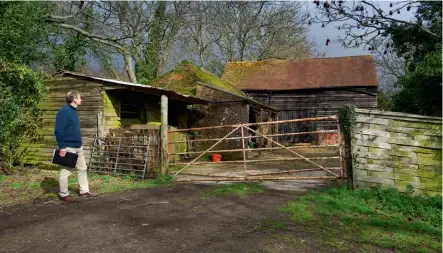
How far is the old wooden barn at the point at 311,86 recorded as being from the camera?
21.4 m

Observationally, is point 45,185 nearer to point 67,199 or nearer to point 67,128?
point 67,199

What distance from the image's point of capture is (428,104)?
15.2 metres

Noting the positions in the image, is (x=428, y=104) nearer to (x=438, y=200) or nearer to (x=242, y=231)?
(x=438, y=200)

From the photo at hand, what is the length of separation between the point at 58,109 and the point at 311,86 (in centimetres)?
1693

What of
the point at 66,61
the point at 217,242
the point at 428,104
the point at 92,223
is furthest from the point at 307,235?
the point at 428,104

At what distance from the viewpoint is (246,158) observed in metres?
13.0

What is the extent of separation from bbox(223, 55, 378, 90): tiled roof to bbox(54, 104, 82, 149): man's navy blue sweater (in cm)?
1774

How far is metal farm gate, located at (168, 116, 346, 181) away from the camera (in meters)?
7.33

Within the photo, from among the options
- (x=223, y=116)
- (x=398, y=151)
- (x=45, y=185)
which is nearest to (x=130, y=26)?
(x=223, y=116)

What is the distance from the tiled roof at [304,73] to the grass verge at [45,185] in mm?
15880

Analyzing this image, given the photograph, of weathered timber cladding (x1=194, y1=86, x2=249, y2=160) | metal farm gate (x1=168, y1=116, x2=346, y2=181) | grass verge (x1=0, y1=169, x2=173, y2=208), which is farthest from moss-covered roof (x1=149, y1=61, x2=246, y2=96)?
grass verge (x1=0, y1=169, x2=173, y2=208)

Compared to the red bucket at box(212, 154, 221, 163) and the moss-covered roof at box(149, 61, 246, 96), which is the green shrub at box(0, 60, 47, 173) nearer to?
the moss-covered roof at box(149, 61, 246, 96)

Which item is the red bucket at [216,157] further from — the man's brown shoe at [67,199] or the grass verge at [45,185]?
the man's brown shoe at [67,199]

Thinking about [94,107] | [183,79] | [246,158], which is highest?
[183,79]
